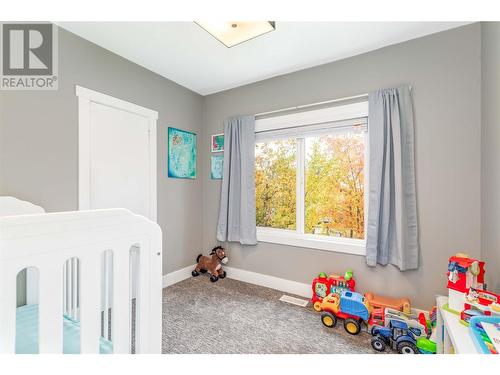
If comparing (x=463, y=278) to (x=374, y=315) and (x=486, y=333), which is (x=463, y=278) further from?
(x=374, y=315)

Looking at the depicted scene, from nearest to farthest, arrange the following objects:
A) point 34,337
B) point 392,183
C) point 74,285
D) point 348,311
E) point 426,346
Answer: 1. point 34,337
2. point 426,346
3. point 74,285
4. point 348,311
5. point 392,183

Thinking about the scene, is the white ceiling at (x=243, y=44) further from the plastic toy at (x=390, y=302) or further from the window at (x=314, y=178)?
the plastic toy at (x=390, y=302)

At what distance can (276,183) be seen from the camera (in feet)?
8.82

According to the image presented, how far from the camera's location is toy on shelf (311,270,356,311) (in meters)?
2.08

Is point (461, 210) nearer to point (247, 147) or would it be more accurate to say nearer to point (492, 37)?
point (492, 37)

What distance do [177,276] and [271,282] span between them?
1.11 meters

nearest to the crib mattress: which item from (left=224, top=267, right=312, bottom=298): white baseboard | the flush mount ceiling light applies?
the flush mount ceiling light

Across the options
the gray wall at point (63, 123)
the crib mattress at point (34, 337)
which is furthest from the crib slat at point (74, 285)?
the gray wall at point (63, 123)

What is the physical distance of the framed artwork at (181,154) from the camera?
8.84 ft

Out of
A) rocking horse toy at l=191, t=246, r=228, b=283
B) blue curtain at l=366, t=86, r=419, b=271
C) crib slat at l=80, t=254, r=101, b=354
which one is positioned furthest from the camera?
rocking horse toy at l=191, t=246, r=228, b=283

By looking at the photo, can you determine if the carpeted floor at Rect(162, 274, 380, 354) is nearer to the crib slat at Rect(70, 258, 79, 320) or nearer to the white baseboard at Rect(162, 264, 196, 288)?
the white baseboard at Rect(162, 264, 196, 288)

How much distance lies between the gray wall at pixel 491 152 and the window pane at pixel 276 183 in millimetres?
1493

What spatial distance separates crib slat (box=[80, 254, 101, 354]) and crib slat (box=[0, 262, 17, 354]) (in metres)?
0.15

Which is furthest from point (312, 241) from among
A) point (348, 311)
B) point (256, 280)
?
point (256, 280)
